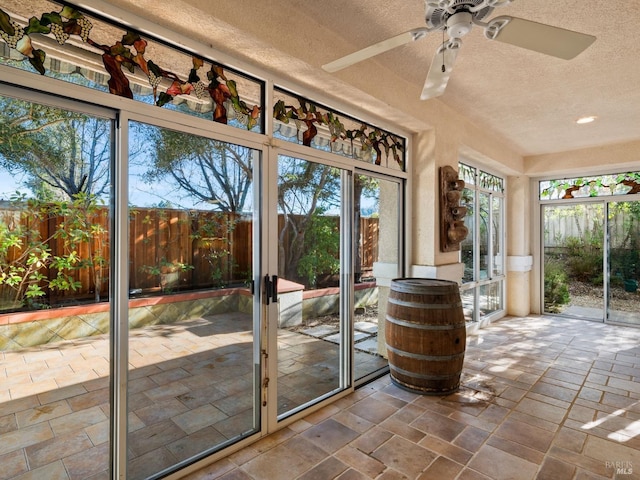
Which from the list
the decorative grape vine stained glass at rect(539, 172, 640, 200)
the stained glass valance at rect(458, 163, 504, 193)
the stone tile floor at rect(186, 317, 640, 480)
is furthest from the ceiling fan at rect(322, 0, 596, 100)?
the decorative grape vine stained glass at rect(539, 172, 640, 200)

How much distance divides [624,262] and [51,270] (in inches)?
261

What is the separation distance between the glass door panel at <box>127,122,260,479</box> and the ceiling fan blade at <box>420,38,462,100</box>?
112cm

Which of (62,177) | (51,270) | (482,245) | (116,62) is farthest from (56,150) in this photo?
(482,245)

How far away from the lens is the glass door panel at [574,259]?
530 centimetres

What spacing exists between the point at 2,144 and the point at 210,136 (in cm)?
89

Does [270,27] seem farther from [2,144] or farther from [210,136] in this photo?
[2,144]

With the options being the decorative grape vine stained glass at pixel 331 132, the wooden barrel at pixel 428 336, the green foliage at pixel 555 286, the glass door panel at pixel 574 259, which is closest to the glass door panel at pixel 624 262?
the glass door panel at pixel 574 259

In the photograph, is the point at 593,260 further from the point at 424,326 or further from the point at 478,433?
the point at 478,433

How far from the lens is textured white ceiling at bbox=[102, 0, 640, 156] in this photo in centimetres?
187

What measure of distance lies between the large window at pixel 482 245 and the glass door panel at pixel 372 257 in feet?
4.72

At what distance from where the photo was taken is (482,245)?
16.5 feet

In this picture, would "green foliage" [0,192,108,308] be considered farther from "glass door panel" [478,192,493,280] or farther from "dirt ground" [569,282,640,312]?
"dirt ground" [569,282,640,312]

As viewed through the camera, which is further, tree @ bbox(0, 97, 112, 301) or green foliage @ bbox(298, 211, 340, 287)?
green foliage @ bbox(298, 211, 340, 287)

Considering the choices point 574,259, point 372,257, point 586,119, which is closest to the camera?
point 372,257
